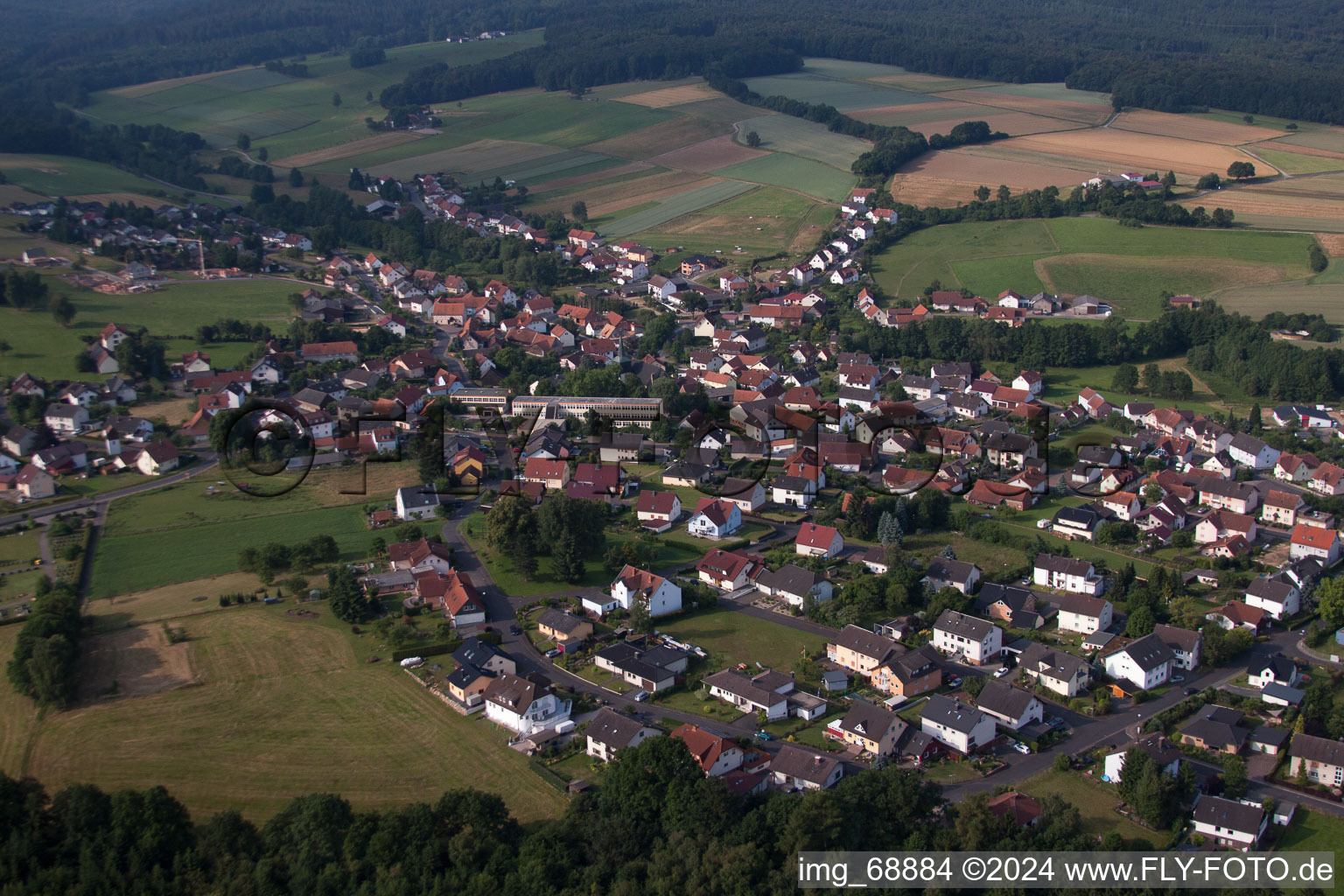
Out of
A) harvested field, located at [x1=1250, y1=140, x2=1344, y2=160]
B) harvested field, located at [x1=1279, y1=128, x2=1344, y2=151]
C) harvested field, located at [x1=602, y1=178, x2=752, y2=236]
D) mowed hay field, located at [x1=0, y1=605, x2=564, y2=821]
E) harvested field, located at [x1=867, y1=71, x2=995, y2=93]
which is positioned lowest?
mowed hay field, located at [x1=0, y1=605, x2=564, y2=821]

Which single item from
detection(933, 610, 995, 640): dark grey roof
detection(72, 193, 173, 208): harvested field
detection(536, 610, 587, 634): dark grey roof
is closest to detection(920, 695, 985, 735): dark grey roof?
detection(933, 610, 995, 640): dark grey roof

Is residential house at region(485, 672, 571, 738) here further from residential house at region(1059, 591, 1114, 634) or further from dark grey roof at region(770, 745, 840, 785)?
residential house at region(1059, 591, 1114, 634)

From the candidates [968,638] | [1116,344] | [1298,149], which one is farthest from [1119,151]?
[968,638]

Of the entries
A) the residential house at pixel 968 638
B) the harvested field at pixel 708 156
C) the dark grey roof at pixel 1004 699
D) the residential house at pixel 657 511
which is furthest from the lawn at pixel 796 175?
the dark grey roof at pixel 1004 699

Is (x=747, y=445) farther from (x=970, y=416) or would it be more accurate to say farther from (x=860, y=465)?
(x=970, y=416)

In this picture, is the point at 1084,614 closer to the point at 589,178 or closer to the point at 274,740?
the point at 274,740

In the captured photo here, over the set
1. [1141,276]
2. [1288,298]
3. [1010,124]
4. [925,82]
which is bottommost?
[1288,298]

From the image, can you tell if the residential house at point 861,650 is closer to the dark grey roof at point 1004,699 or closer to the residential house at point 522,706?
the dark grey roof at point 1004,699
